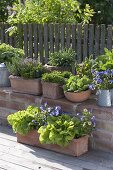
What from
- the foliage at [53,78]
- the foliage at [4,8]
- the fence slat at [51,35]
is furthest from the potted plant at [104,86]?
the foliage at [4,8]

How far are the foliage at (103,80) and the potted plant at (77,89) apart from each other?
0.12m

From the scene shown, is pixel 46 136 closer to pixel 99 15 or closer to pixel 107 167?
pixel 107 167

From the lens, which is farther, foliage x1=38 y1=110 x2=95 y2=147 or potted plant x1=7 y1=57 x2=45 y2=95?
potted plant x1=7 y1=57 x2=45 y2=95

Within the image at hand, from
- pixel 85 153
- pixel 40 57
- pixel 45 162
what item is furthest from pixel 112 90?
pixel 40 57

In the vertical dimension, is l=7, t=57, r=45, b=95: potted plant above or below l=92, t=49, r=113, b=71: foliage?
below

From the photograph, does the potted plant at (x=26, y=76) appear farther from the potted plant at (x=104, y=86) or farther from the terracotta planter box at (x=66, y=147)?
the potted plant at (x=104, y=86)

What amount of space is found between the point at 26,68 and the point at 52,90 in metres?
0.42

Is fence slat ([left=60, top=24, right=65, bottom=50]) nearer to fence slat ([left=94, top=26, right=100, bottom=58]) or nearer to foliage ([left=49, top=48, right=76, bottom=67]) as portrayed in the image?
fence slat ([left=94, top=26, right=100, bottom=58])

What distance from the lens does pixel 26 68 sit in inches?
169

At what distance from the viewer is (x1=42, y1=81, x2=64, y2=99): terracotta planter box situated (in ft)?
13.2

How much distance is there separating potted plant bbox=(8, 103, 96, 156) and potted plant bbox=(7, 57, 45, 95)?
25 centimetres

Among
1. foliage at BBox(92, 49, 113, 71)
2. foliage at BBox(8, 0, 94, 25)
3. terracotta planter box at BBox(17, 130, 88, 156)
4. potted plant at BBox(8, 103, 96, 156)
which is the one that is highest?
foliage at BBox(8, 0, 94, 25)

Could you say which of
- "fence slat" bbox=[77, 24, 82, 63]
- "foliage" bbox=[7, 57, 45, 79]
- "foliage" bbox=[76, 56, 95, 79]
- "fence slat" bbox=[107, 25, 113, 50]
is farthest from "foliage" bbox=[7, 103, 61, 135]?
"fence slat" bbox=[77, 24, 82, 63]

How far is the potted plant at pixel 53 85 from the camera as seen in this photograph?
13.3 ft
